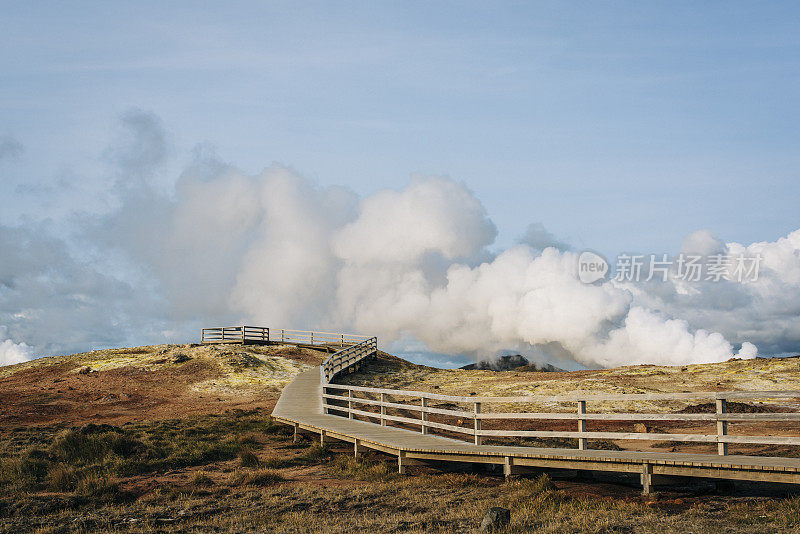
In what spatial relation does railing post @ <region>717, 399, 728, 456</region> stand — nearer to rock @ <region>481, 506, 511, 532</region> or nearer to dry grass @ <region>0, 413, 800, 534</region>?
dry grass @ <region>0, 413, 800, 534</region>

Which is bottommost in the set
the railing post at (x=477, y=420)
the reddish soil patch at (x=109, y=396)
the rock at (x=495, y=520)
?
the reddish soil patch at (x=109, y=396)

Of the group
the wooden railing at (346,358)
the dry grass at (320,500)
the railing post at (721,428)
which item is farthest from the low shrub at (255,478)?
the wooden railing at (346,358)

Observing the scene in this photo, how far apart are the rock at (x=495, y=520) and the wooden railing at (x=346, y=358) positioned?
24135 mm

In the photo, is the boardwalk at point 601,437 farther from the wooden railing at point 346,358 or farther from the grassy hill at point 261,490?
the wooden railing at point 346,358

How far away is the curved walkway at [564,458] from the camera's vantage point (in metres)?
10.7

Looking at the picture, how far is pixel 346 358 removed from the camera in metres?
46.7

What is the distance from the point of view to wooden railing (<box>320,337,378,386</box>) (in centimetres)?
3841

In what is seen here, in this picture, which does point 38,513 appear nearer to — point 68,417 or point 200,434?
point 200,434

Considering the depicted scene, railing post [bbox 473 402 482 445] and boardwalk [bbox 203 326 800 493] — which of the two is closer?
boardwalk [bbox 203 326 800 493]

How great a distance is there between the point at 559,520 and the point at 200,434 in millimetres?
16461

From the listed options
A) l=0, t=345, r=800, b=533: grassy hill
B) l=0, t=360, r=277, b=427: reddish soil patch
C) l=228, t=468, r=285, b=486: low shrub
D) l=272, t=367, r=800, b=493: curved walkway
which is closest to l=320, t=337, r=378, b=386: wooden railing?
l=0, t=360, r=277, b=427: reddish soil patch

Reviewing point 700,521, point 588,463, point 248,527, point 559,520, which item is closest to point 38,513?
point 248,527

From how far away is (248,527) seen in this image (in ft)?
35.7

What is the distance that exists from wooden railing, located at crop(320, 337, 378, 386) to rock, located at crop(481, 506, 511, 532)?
24.1 m
